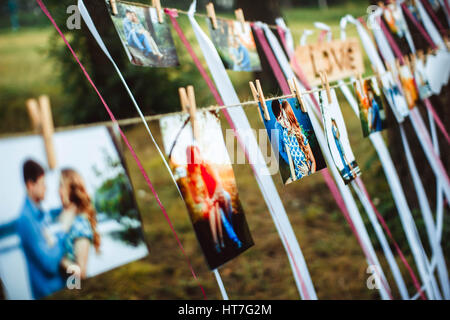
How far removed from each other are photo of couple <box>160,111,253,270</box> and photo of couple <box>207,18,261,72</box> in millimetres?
455

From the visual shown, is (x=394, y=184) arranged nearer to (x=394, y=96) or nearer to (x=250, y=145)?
(x=394, y=96)

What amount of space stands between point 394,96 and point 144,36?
1.31 meters

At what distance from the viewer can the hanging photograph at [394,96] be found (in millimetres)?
1653

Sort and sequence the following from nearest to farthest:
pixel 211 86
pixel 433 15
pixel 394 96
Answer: pixel 211 86 < pixel 394 96 < pixel 433 15

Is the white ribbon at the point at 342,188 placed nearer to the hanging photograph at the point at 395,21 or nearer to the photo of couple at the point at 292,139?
the photo of couple at the point at 292,139

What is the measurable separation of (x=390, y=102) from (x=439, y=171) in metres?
0.84

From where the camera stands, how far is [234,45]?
54.2 inches

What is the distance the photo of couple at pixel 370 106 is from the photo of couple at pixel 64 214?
1138 millimetres

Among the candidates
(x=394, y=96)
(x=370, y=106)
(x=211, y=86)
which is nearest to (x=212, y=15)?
(x=211, y=86)

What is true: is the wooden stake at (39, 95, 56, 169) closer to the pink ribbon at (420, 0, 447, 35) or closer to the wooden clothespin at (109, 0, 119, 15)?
the wooden clothespin at (109, 0, 119, 15)

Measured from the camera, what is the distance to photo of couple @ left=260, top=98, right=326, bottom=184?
1.08 meters

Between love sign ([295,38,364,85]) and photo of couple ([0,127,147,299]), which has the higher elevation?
love sign ([295,38,364,85])

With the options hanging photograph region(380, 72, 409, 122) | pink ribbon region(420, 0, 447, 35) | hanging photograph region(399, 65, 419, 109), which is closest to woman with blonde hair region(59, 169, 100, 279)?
hanging photograph region(380, 72, 409, 122)
